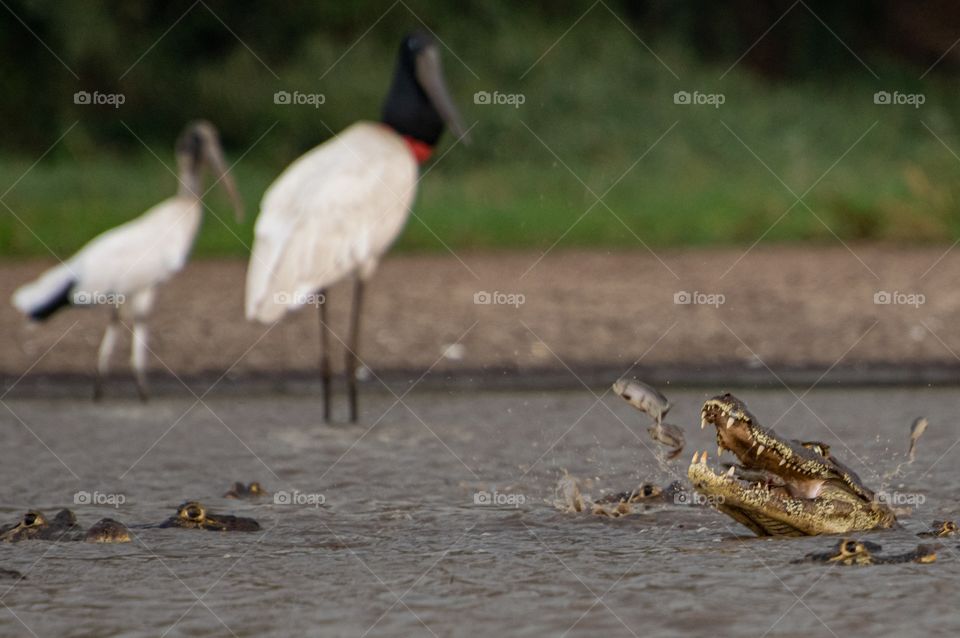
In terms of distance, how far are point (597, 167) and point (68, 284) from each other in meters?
9.87

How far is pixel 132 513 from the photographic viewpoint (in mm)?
6188

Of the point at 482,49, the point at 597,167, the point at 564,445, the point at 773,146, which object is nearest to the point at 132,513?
the point at 564,445

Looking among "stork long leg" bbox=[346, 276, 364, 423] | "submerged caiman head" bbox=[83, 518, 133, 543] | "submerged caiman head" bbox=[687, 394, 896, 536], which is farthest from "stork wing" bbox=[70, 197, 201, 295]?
"submerged caiman head" bbox=[687, 394, 896, 536]

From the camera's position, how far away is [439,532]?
5793mm

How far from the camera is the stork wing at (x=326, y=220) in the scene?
843 cm

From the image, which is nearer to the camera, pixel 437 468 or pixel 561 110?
pixel 437 468

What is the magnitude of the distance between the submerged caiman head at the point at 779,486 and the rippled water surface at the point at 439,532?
0.09 meters

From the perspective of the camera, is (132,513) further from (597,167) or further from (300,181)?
(597,167)

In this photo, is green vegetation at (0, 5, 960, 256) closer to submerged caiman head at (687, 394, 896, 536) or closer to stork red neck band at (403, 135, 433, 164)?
stork red neck band at (403, 135, 433, 164)

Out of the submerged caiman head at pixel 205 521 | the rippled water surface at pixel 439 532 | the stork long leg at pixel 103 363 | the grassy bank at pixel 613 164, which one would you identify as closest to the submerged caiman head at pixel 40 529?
the rippled water surface at pixel 439 532

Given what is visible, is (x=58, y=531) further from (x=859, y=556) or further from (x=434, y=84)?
(x=434, y=84)

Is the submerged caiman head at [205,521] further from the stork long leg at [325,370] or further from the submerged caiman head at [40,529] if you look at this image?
the stork long leg at [325,370]

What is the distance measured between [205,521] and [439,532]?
75cm

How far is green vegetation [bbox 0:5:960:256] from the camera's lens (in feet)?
47.0
